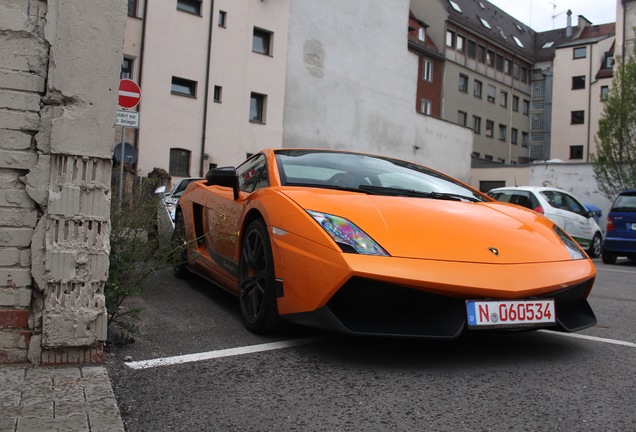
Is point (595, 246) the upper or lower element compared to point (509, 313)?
upper

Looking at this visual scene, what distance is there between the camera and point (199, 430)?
8.24 feet

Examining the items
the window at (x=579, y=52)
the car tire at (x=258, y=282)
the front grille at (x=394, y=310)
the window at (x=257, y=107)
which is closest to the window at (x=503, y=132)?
the window at (x=579, y=52)

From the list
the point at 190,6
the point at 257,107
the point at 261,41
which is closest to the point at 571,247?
the point at 190,6

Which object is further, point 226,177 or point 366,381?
point 226,177

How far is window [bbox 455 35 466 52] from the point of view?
50.9 metres

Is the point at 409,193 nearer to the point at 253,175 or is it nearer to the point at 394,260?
the point at 394,260

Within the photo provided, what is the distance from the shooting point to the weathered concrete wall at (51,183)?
3.08 meters

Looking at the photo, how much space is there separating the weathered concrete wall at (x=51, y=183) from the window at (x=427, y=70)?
46525 millimetres

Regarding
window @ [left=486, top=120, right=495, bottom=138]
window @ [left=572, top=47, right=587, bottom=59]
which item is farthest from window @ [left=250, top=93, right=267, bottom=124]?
window @ [left=572, top=47, right=587, bottom=59]

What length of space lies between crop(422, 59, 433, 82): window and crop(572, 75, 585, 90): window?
1482 centimetres

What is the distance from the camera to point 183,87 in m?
26.6

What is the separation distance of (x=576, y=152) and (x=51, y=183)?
57267mm

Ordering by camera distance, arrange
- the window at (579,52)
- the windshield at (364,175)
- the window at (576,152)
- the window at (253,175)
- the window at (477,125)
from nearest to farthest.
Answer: the windshield at (364,175) → the window at (253,175) → the window at (477,125) → the window at (576,152) → the window at (579,52)

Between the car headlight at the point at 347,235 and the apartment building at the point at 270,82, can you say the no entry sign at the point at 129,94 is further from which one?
the apartment building at the point at 270,82
